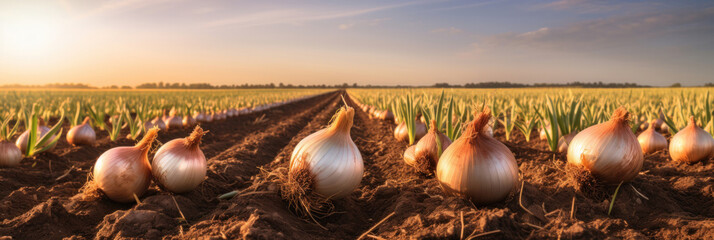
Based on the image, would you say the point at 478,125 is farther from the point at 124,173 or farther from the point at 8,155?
the point at 8,155

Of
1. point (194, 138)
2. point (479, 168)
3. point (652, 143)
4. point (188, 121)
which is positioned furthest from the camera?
point (188, 121)

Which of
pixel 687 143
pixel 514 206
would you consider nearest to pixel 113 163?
pixel 514 206

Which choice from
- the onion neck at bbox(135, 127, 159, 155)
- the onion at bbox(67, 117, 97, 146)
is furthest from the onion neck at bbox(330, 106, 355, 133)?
the onion at bbox(67, 117, 97, 146)

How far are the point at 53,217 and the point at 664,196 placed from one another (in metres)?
4.64

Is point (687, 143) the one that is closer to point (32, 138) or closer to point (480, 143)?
point (480, 143)

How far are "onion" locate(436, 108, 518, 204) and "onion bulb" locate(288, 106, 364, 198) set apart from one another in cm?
66

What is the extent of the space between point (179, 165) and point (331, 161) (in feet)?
Result: 4.04

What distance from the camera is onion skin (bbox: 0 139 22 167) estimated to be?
442cm

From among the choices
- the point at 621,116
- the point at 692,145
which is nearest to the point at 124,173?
the point at 621,116

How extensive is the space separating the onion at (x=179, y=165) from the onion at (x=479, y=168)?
1.91 m

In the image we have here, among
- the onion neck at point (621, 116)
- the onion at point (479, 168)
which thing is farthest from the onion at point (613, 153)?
the onion at point (479, 168)

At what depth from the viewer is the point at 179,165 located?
2.92 meters

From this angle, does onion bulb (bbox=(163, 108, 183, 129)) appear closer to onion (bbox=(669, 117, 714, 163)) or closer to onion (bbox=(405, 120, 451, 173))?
onion (bbox=(405, 120, 451, 173))

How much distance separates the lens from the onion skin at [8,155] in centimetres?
442
